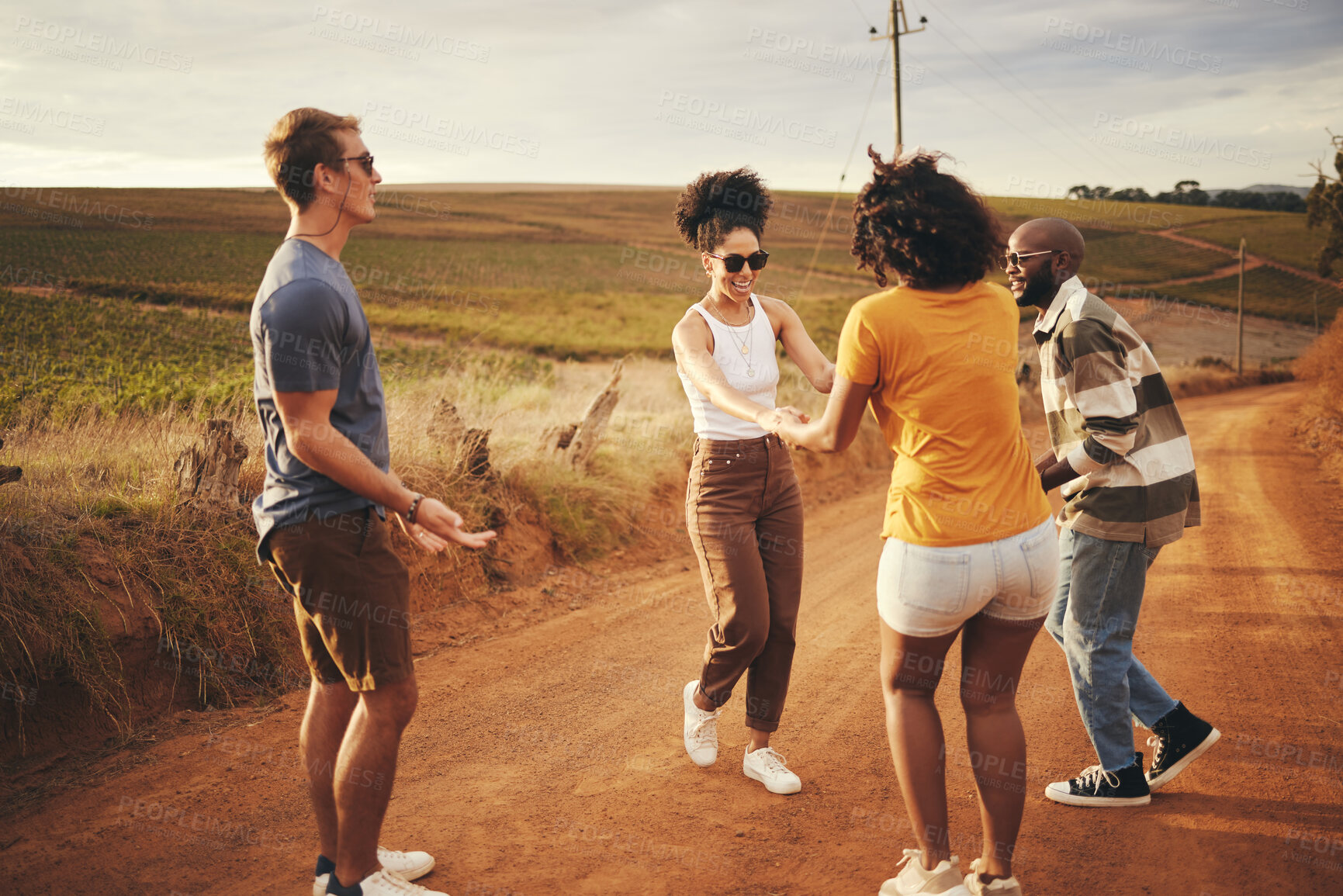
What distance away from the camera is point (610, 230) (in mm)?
76688

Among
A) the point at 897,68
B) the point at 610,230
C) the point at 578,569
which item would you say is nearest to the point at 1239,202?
the point at 610,230

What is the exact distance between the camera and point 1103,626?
125 inches

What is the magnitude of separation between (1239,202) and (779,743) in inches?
4775

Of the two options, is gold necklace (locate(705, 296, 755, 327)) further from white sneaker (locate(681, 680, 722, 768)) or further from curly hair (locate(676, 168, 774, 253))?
white sneaker (locate(681, 680, 722, 768))

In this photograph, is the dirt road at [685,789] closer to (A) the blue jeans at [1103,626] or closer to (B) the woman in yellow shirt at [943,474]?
(A) the blue jeans at [1103,626]

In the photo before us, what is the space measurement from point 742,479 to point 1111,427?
4.61 feet

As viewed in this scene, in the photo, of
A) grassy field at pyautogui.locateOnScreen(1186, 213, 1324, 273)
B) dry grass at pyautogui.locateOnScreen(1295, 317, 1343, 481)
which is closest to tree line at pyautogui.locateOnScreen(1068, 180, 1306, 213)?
grassy field at pyautogui.locateOnScreen(1186, 213, 1324, 273)

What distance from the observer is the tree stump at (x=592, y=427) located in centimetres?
806

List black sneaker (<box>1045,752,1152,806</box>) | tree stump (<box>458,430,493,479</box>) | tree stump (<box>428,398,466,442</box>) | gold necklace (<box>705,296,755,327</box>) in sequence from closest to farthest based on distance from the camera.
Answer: black sneaker (<box>1045,752,1152,806</box>) < gold necklace (<box>705,296,755,327</box>) < tree stump (<box>458,430,493,479</box>) < tree stump (<box>428,398,466,442</box>)

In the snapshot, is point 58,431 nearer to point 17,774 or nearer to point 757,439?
point 17,774

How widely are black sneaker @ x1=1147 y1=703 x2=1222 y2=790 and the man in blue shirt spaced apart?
2989 mm

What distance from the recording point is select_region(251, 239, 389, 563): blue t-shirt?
2180 millimetres

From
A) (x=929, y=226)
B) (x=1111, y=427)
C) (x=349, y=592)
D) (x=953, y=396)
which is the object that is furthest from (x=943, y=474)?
(x=349, y=592)

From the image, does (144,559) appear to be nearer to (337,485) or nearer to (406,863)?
(406,863)
